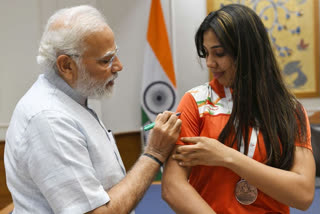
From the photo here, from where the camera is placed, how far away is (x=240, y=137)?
133cm

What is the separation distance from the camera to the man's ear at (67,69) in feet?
4.14

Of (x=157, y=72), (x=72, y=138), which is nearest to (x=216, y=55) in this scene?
(x=72, y=138)

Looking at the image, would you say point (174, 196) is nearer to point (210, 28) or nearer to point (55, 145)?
point (55, 145)

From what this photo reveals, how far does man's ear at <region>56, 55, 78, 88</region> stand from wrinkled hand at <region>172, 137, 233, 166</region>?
0.49m

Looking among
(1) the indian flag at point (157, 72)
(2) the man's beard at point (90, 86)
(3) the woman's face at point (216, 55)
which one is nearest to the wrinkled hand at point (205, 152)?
(3) the woman's face at point (216, 55)

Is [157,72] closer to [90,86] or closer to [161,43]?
[161,43]

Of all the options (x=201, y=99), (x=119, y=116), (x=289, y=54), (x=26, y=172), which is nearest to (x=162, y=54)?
(x=119, y=116)

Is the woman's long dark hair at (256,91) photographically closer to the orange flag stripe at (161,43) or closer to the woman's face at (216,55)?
the woman's face at (216,55)

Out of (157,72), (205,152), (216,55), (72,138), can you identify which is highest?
(216,55)

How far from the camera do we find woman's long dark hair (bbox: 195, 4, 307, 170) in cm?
131

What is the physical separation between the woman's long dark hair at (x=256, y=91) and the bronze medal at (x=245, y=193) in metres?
0.12

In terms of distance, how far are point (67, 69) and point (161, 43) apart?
3.15 metres

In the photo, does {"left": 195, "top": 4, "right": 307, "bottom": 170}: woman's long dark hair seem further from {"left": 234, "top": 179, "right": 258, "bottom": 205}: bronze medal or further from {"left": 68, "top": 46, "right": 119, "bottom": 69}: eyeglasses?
{"left": 68, "top": 46, "right": 119, "bottom": 69}: eyeglasses

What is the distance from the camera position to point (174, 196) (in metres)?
1.29
